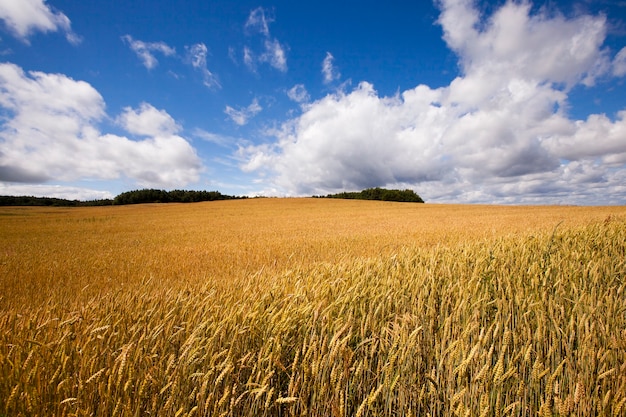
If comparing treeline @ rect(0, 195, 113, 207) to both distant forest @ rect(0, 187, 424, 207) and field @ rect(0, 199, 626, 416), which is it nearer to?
distant forest @ rect(0, 187, 424, 207)

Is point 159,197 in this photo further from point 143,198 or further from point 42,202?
point 42,202

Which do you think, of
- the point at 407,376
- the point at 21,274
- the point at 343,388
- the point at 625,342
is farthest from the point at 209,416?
the point at 21,274

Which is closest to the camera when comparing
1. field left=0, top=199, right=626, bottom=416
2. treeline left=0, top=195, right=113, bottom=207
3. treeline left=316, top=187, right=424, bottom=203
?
field left=0, top=199, right=626, bottom=416

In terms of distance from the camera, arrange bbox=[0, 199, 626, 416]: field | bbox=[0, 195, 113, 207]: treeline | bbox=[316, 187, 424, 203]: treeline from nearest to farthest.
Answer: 1. bbox=[0, 199, 626, 416]: field
2. bbox=[0, 195, 113, 207]: treeline
3. bbox=[316, 187, 424, 203]: treeline

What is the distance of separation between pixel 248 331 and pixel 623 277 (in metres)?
→ 4.72

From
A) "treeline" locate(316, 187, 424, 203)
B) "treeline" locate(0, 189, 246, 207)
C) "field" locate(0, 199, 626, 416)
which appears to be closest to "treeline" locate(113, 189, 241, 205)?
"treeline" locate(0, 189, 246, 207)

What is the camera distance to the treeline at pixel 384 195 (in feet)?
274

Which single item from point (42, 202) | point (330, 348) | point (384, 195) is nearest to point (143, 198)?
point (42, 202)

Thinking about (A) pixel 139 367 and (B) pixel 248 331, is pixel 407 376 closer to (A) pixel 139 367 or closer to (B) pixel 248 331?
(B) pixel 248 331

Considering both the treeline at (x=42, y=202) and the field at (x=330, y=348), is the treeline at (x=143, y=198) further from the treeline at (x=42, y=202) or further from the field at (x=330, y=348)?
the field at (x=330, y=348)

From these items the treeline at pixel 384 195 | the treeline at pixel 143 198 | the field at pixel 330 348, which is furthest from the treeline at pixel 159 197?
the field at pixel 330 348

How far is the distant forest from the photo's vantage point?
210ft

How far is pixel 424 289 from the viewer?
3.35 metres

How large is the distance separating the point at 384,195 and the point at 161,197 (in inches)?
2317
